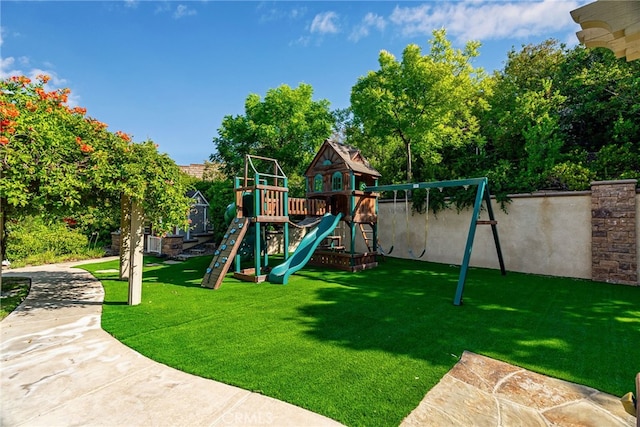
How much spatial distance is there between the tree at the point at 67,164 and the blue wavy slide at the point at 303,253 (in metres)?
3.08

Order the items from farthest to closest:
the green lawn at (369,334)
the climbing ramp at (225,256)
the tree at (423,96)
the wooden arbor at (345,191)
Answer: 1. the tree at (423,96)
2. the wooden arbor at (345,191)
3. the climbing ramp at (225,256)
4. the green lawn at (369,334)

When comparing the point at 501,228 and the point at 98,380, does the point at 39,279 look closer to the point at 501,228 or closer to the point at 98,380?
the point at 98,380

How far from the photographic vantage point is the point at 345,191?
10766mm

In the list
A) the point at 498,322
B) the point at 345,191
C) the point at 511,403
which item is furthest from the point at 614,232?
the point at 511,403

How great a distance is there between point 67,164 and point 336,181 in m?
7.81

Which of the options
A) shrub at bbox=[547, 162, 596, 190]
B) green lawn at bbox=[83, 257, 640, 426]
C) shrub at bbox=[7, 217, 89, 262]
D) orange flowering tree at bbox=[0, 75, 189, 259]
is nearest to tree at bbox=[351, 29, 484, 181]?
shrub at bbox=[547, 162, 596, 190]

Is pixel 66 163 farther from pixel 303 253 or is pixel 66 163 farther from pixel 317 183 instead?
pixel 317 183

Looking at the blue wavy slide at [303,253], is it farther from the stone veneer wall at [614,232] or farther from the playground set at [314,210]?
the stone veneer wall at [614,232]

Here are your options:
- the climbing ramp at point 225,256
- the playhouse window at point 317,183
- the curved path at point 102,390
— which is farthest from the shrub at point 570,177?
the curved path at point 102,390

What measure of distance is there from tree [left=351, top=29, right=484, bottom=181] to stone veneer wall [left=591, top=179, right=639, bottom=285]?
17.9 ft

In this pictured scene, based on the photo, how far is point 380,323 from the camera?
204 inches

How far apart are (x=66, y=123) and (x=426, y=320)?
783 cm

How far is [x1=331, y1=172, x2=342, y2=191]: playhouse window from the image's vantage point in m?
11.0

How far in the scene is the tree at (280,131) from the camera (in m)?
16.0
